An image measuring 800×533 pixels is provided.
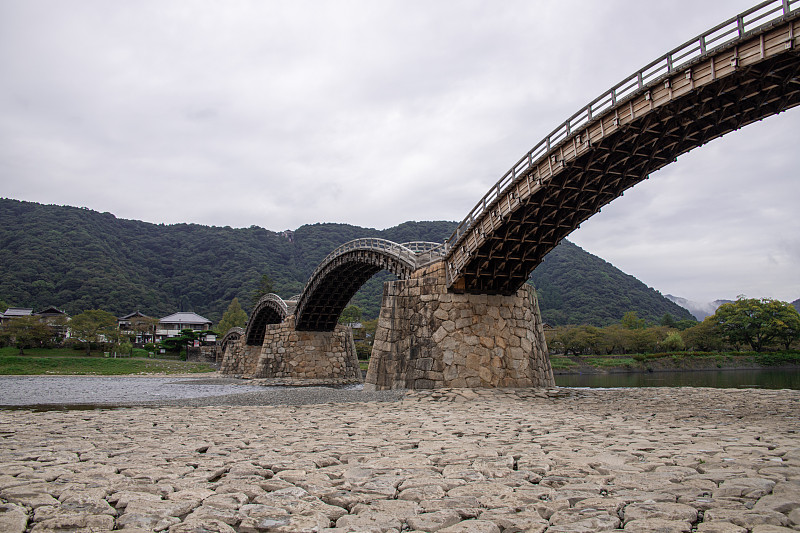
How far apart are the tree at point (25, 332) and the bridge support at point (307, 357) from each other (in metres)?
28.5

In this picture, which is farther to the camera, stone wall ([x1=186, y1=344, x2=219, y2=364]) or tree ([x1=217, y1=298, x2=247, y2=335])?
tree ([x1=217, y1=298, x2=247, y2=335])

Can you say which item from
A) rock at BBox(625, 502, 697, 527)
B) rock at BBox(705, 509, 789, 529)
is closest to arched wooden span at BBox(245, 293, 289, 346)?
rock at BBox(625, 502, 697, 527)

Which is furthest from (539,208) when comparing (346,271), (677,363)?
(677,363)

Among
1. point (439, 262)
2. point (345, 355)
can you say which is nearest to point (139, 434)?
point (439, 262)

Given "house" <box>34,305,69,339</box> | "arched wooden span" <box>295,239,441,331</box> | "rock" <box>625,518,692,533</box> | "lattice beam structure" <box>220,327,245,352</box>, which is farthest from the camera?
"house" <box>34,305,69,339</box>

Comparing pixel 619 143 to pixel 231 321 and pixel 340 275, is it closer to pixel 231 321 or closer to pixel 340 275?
pixel 340 275

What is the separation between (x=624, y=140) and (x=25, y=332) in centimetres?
5755

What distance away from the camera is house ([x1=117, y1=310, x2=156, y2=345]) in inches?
2733

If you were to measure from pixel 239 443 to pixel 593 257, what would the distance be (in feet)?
343

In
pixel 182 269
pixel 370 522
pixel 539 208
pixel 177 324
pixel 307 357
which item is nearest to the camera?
pixel 370 522

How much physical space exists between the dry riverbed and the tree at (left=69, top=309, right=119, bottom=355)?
49.4 metres

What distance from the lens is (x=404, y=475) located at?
560 centimetres

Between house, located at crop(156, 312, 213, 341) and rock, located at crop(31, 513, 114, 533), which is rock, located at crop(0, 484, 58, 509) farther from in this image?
house, located at crop(156, 312, 213, 341)

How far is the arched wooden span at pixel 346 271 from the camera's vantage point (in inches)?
916
